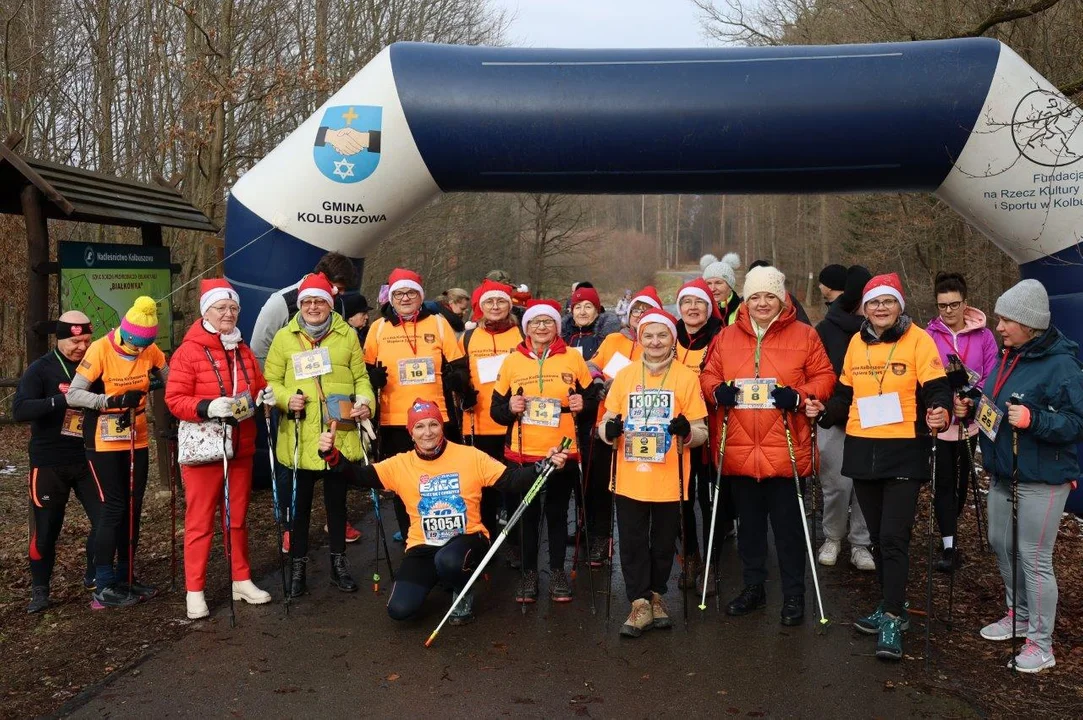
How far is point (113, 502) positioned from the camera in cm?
559

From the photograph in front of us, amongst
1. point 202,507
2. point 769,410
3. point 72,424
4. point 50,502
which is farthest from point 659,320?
point 50,502

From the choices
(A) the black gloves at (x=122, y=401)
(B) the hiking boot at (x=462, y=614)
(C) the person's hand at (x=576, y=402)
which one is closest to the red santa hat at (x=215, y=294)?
(A) the black gloves at (x=122, y=401)

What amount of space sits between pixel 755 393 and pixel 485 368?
204 centimetres

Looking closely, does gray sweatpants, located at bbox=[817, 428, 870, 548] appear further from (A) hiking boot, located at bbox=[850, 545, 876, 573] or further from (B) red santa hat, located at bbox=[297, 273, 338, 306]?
(B) red santa hat, located at bbox=[297, 273, 338, 306]

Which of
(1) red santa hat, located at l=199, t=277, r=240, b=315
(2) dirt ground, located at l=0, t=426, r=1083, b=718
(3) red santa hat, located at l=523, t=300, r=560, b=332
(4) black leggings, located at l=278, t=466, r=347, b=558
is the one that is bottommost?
(2) dirt ground, located at l=0, t=426, r=1083, b=718

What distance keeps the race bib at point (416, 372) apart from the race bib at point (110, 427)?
1773mm

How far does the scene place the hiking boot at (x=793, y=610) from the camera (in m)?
5.19

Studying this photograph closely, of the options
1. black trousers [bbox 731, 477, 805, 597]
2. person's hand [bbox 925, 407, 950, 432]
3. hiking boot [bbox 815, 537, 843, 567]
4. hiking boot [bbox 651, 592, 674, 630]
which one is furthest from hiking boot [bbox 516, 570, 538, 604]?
person's hand [bbox 925, 407, 950, 432]

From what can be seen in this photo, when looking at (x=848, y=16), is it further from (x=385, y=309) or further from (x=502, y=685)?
(x=502, y=685)

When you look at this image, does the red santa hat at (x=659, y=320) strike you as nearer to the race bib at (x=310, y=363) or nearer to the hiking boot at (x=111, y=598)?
the race bib at (x=310, y=363)

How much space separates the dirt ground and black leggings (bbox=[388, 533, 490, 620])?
1272 mm

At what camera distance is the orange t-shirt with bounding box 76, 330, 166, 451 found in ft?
18.0

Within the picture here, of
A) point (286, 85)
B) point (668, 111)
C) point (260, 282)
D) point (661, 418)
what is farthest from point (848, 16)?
point (661, 418)

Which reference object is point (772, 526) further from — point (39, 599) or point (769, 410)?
point (39, 599)
